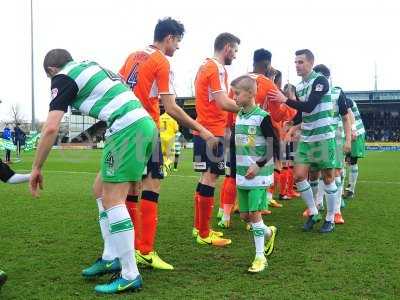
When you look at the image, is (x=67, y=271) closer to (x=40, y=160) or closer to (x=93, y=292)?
(x=93, y=292)

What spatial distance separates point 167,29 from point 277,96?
5.87 feet

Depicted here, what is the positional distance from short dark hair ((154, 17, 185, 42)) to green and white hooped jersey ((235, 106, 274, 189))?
0.95 m

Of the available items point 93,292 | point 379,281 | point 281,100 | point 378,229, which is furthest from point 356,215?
point 93,292

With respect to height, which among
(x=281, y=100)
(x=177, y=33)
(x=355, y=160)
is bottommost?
(x=355, y=160)

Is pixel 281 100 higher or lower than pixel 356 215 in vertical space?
higher

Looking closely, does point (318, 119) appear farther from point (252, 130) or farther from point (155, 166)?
point (155, 166)

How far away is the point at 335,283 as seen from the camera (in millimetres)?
3793

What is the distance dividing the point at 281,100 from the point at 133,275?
2.89m

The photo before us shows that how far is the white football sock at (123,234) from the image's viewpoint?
363 centimetres

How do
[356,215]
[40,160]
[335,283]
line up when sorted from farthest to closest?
1. [356,215]
2. [335,283]
3. [40,160]

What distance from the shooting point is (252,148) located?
4570 millimetres

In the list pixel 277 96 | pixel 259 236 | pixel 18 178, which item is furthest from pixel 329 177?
pixel 18 178

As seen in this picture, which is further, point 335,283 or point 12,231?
point 12,231

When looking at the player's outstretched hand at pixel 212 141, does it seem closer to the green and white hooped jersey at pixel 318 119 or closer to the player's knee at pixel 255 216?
the player's knee at pixel 255 216
